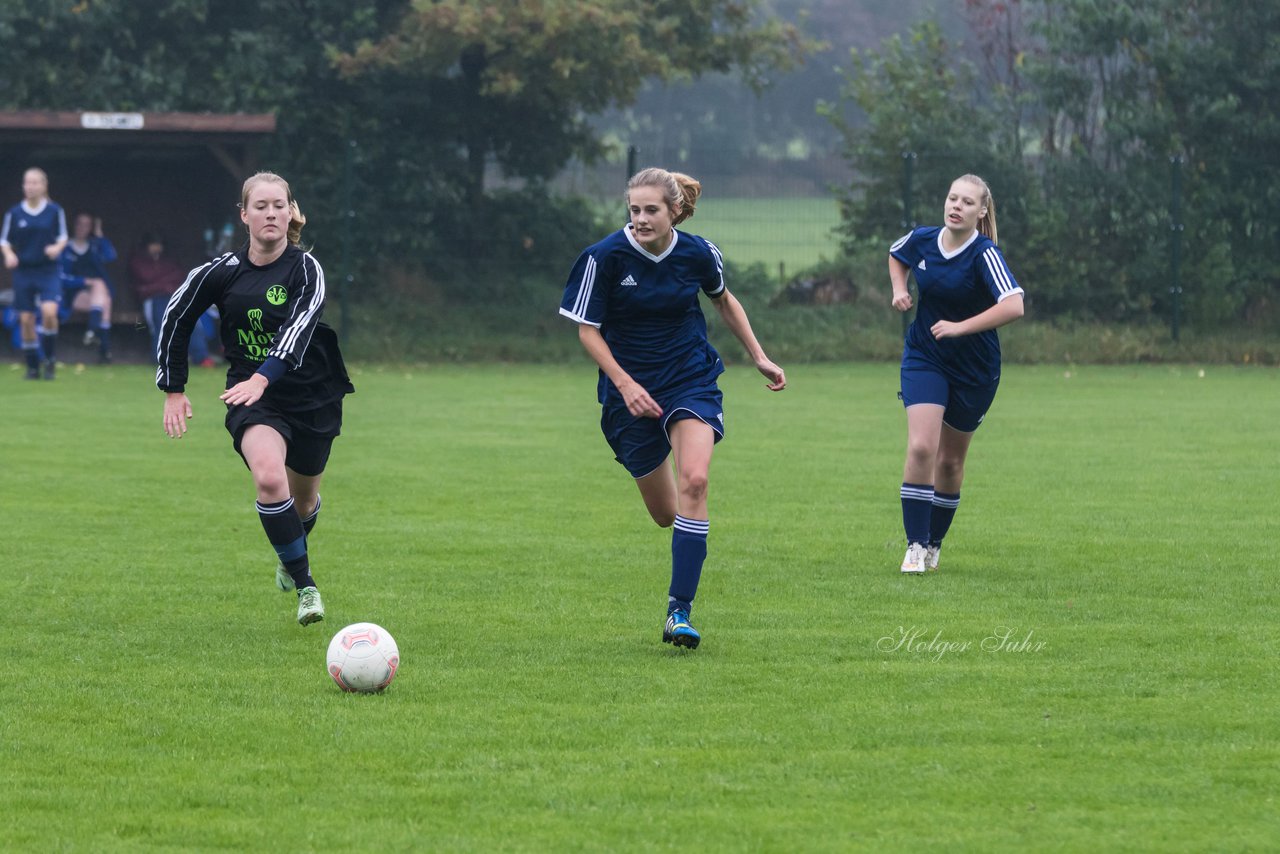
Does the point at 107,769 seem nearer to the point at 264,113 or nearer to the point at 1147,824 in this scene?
the point at 1147,824

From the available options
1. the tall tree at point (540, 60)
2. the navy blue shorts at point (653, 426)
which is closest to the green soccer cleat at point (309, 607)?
the navy blue shorts at point (653, 426)

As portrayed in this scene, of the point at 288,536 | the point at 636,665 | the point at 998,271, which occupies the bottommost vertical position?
the point at 636,665

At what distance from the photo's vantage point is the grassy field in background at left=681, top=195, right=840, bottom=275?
2453cm

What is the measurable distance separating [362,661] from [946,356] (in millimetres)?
3786

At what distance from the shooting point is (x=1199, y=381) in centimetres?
2083

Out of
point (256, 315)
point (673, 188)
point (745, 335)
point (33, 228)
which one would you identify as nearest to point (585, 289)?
point (673, 188)

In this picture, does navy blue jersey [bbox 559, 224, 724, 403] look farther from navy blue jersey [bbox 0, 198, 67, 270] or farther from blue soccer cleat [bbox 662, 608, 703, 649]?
navy blue jersey [bbox 0, 198, 67, 270]

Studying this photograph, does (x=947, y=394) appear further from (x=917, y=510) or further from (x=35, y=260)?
(x=35, y=260)

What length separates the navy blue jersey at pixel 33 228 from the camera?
61.9ft

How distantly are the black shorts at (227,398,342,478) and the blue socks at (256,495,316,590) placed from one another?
264 mm

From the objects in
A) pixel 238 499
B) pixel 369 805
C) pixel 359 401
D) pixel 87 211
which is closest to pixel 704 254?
pixel 369 805

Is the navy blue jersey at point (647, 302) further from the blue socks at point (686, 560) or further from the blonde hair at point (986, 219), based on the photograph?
the blonde hair at point (986, 219)

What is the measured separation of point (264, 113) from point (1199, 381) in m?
12.8

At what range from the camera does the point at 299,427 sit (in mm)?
7383
